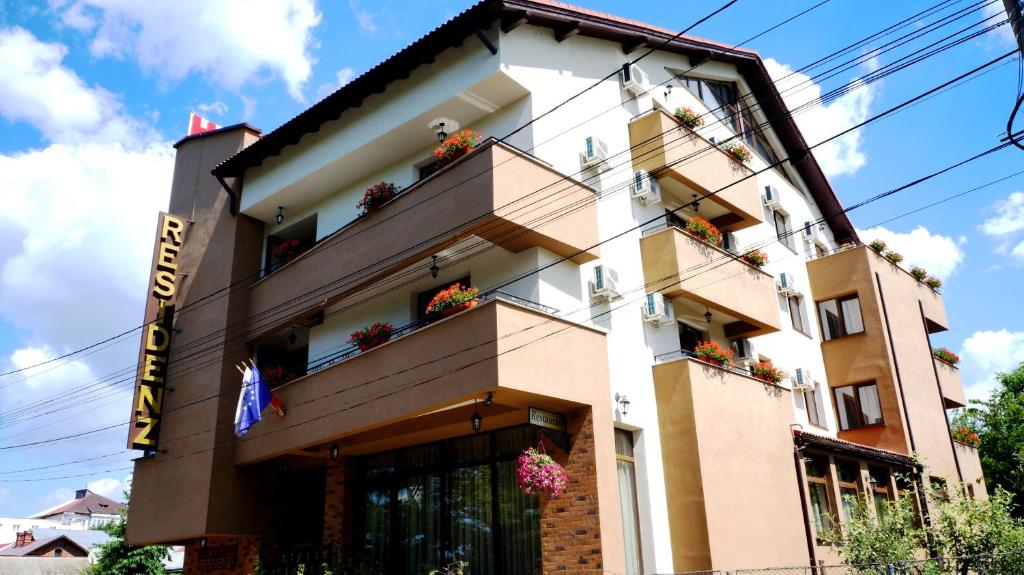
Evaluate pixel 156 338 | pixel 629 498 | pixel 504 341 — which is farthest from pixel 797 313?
pixel 156 338

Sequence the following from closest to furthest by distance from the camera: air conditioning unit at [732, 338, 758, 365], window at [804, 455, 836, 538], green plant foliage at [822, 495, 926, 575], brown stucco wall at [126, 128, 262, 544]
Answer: green plant foliage at [822, 495, 926, 575], window at [804, 455, 836, 538], brown stucco wall at [126, 128, 262, 544], air conditioning unit at [732, 338, 758, 365]

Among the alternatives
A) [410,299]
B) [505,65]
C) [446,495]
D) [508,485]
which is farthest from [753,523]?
[505,65]

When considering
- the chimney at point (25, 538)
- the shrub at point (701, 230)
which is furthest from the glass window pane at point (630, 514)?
the chimney at point (25, 538)

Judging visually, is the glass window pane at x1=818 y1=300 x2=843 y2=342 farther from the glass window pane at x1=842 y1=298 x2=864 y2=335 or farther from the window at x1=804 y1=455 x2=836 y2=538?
the window at x1=804 y1=455 x2=836 y2=538

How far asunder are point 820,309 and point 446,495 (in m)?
13.6

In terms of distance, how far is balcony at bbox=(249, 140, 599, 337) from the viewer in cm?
1357

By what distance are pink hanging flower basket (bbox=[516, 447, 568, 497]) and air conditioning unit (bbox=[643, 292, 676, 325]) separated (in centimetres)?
424

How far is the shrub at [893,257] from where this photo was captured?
23875 mm

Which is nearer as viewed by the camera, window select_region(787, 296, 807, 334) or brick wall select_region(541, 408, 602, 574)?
brick wall select_region(541, 408, 602, 574)

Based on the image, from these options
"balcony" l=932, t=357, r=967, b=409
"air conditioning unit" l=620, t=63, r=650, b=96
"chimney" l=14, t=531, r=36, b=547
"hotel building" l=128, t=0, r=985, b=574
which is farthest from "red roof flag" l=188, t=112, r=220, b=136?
"chimney" l=14, t=531, r=36, b=547

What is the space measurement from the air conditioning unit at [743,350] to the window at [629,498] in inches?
215

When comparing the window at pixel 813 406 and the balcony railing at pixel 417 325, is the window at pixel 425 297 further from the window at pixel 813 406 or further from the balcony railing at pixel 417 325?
the window at pixel 813 406

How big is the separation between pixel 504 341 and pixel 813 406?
12510 mm

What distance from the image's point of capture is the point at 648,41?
18125 mm
